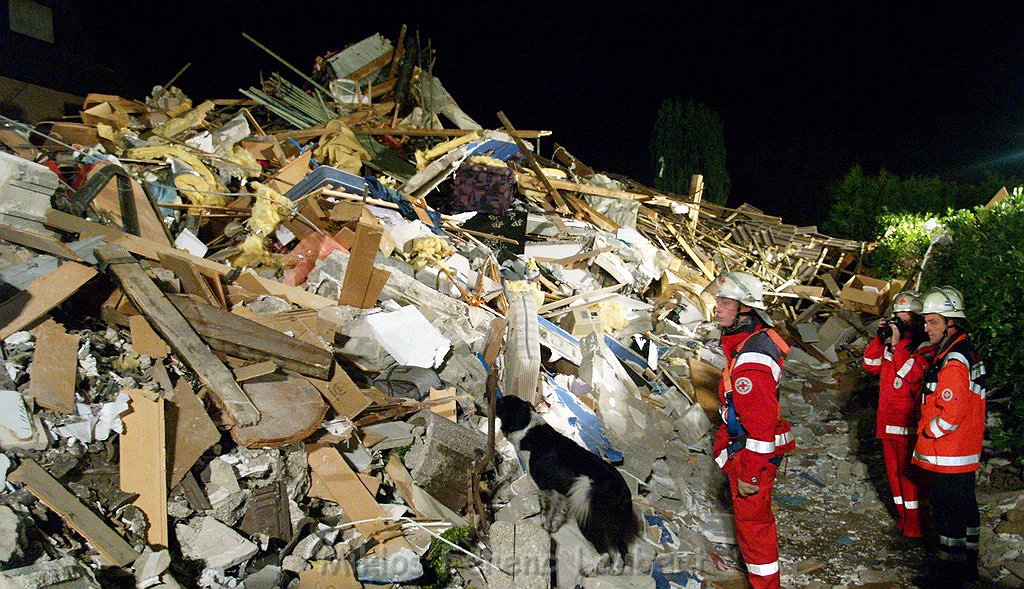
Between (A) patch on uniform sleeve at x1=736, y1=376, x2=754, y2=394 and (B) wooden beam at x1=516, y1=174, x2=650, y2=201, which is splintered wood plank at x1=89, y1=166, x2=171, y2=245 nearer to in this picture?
(A) patch on uniform sleeve at x1=736, y1=376, x2=754, y2=394

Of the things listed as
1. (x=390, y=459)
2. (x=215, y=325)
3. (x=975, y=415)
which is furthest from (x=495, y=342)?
(x=975, y=415)

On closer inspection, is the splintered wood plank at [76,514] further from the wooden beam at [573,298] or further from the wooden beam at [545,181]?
the wooden beam at [545,181]

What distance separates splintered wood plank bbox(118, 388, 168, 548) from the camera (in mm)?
2926

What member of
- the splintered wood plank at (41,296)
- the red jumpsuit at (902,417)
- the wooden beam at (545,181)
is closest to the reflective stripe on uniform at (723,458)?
the red jumpsuit at (902,417)

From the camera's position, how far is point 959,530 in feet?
13.1

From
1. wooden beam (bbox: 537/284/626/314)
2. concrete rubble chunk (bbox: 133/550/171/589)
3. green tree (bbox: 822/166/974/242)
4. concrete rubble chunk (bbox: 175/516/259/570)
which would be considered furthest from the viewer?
green tree (bbox: 822/166/974/242)

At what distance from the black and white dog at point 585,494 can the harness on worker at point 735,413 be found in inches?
29.8

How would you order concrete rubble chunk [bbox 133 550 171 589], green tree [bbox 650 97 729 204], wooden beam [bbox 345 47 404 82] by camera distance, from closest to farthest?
concrete rubble chunk [bbox 133 550 171 589] → wooden beam [bbox 345 47 404 82] → green tree [bbox 650 97 729 204]

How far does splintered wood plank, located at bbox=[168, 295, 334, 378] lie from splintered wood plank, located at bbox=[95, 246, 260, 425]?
0.08m

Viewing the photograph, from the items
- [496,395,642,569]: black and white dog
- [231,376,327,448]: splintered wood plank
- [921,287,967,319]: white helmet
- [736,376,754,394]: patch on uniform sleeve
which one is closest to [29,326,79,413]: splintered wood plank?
[231,376,327,448]: splintered wood plank

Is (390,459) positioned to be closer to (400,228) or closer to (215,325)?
(215,325)

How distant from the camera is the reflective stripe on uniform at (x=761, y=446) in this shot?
3.66m

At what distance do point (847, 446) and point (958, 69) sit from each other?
1761 cm

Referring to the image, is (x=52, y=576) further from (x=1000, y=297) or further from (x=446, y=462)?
(x=1000, y=297)
